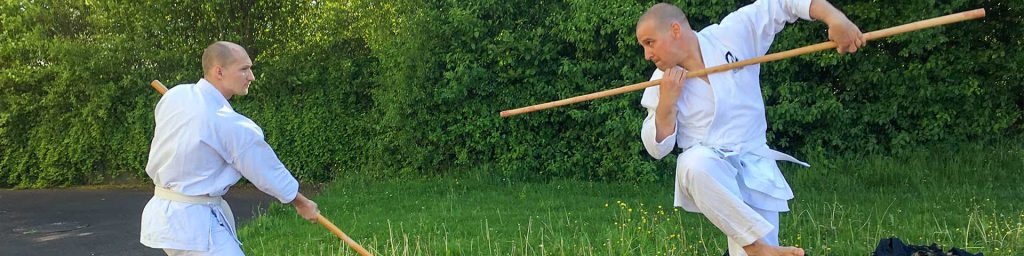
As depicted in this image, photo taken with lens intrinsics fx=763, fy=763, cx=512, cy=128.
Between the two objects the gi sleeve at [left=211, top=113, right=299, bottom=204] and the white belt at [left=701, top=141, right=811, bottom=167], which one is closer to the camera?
the gi sleeve at [left=211, top=113, right=299, bottom=204]

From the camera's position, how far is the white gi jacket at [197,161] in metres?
3.19

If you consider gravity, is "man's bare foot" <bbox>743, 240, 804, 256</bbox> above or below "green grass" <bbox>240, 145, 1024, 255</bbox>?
above

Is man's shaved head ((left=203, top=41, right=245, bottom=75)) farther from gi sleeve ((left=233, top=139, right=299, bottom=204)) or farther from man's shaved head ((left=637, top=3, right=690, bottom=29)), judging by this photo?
man's shaved head ((left=637, top=3, right=690, bottom=29))

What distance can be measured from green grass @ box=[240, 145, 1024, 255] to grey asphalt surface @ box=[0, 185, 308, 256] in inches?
47.1

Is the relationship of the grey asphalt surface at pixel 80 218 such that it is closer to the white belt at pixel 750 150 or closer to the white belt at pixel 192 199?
the white belt at pixel 192 199

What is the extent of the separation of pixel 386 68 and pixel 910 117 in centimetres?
598

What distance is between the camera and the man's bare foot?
10.2 feet

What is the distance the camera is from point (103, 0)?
1103 centimetres

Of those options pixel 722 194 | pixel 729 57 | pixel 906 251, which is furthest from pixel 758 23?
pixel 906 251

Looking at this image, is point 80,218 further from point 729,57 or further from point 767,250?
point 767,250

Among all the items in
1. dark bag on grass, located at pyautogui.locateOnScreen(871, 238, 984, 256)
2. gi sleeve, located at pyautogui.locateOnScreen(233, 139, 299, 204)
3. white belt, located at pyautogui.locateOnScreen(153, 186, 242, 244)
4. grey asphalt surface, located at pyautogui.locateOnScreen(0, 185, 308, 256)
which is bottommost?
grey asphalt surface, located at pyautogui.locateOnScreen(0, 185, 308, 256)

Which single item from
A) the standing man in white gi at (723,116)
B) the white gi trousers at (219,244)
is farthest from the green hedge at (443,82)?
the white gi trousers at (219,244)

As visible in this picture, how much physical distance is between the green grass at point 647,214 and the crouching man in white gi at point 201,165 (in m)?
1.51

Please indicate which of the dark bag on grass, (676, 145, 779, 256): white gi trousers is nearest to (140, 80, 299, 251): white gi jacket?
(676, 145, 779, 256): white gi trousers
